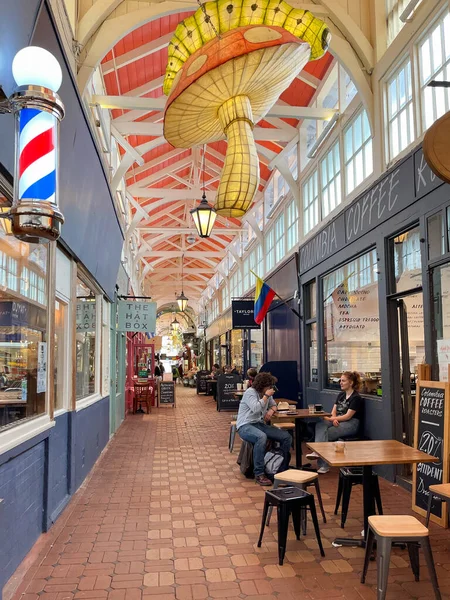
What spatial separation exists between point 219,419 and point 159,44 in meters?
8.34

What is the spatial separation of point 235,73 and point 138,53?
222 inches

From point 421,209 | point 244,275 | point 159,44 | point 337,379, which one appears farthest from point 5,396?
point 244,275

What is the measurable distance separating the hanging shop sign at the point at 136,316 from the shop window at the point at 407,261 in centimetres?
634

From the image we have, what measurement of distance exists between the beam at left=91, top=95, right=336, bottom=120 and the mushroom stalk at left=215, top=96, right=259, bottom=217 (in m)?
4.60

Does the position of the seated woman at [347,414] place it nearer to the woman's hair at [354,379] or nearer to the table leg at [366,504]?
the woman's hair at [354,379]

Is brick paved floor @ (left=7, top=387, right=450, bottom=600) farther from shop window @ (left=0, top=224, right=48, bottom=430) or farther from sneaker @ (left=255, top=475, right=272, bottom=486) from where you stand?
shop window @ (left=0, top=224, right=48, bottom=430)

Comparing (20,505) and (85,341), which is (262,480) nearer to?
(85,341)

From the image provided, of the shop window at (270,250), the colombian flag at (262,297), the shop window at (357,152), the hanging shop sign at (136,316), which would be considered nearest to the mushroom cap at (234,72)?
the shop window at (357,152)

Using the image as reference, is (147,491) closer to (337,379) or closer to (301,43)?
(337,379)

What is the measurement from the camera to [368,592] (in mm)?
3234

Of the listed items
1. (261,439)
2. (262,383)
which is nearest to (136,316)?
(262,383)

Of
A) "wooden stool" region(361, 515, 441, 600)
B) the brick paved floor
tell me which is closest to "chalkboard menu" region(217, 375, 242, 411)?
the brick paved floor

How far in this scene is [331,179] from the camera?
879 centimetres

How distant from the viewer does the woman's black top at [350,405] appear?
6324mm
